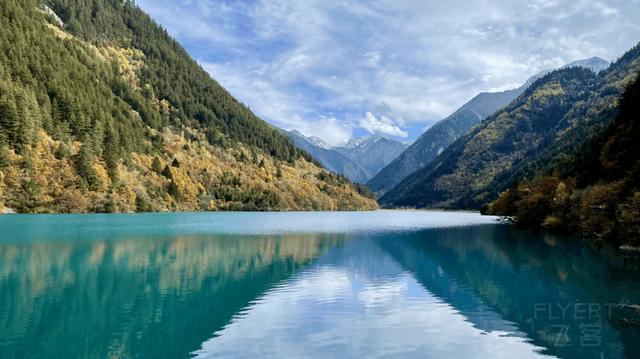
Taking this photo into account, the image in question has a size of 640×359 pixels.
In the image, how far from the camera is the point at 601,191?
82000 millimetres

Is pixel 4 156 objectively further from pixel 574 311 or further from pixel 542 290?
pixel 574 311

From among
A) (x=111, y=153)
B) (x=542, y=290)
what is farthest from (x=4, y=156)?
(x=542, y=290)

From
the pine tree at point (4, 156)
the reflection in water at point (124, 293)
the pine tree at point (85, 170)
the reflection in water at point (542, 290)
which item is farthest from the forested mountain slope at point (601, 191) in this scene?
the pine tree at point (4, 156)

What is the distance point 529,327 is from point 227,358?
18516 millimetres

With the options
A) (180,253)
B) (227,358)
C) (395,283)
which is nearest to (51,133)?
(180,253)

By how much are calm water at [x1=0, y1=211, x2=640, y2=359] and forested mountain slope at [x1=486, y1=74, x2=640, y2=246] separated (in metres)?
10.1

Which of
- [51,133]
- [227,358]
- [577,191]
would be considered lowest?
[227,358]

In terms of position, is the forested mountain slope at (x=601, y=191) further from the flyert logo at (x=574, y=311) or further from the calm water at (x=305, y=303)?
the flyert logo at (x=574, y=311)

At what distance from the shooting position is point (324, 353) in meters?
23.7

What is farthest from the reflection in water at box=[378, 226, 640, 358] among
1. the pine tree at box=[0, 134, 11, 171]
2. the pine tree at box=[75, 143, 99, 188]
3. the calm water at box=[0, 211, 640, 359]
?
the pine tree at box=[75, 143, 99, 188]

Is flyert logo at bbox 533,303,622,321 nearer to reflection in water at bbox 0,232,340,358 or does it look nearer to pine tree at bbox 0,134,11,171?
reflection in water at bbox 0,232,340,358

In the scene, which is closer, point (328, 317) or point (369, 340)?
point (369, 340)

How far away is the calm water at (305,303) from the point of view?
24.8m

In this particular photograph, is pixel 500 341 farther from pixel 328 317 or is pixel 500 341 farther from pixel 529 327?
pixel 328 317
